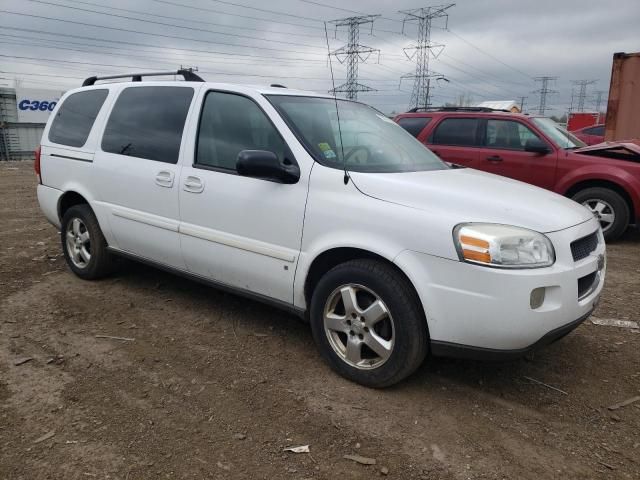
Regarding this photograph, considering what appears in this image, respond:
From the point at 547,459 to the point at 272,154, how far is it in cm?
217

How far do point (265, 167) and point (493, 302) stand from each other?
1499 mm

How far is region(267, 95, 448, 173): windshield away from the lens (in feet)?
11.0

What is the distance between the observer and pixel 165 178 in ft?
13.0

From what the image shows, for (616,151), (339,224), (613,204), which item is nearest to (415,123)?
(616,151)

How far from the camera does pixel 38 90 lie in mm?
21156

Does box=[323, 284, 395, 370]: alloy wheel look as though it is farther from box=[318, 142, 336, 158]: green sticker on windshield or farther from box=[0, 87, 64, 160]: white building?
box=[0, 87, 64, 160]: white building

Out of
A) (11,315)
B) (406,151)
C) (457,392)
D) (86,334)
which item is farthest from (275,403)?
(11,315)

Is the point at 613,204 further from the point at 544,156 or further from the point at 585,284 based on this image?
the point at 585,284

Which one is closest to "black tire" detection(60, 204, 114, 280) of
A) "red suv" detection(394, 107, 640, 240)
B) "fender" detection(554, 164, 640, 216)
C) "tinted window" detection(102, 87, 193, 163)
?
"tinted window" detection(102, 87, 193, 163)

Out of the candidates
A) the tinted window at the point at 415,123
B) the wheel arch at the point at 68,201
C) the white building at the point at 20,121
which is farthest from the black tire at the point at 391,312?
the white building at the point at 20,121

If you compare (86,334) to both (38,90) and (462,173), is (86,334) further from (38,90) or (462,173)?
(38,90)

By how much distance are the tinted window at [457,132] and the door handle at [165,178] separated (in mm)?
5208

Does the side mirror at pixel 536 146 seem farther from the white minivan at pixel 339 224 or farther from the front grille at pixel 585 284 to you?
the front grille at pixel 585 284

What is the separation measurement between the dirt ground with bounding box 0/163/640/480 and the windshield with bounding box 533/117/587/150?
12.6 feet
